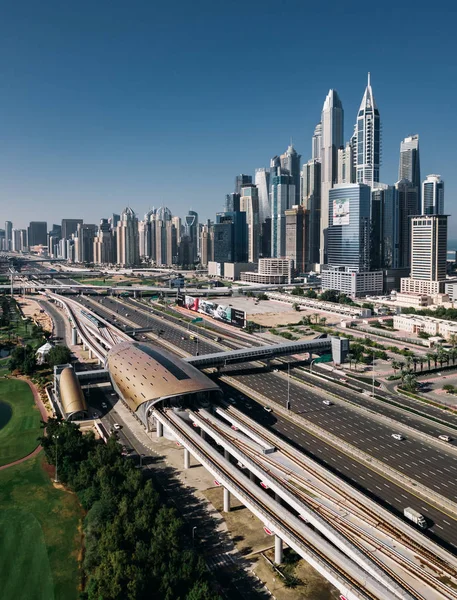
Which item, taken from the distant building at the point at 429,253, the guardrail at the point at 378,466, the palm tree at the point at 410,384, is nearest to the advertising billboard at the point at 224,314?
the palm tree at the point at 410,384

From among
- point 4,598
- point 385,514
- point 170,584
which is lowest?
point 4,598

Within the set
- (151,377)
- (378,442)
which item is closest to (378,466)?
(378,442)

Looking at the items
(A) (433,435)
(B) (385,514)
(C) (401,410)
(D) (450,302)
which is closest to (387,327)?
(D) (450,302)

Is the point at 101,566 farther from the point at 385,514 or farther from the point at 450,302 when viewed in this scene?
the point at 450,302

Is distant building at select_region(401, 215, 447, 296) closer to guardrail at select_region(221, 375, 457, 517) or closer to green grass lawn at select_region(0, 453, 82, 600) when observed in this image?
guardrail at select_region(221, 375, 457, 517)

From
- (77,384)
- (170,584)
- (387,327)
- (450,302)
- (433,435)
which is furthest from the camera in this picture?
(450,302)

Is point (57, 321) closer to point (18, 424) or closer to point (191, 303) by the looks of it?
point (191, 303)

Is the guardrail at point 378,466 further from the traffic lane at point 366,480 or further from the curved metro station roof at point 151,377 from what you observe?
the curved metro station roof at point 151,377
